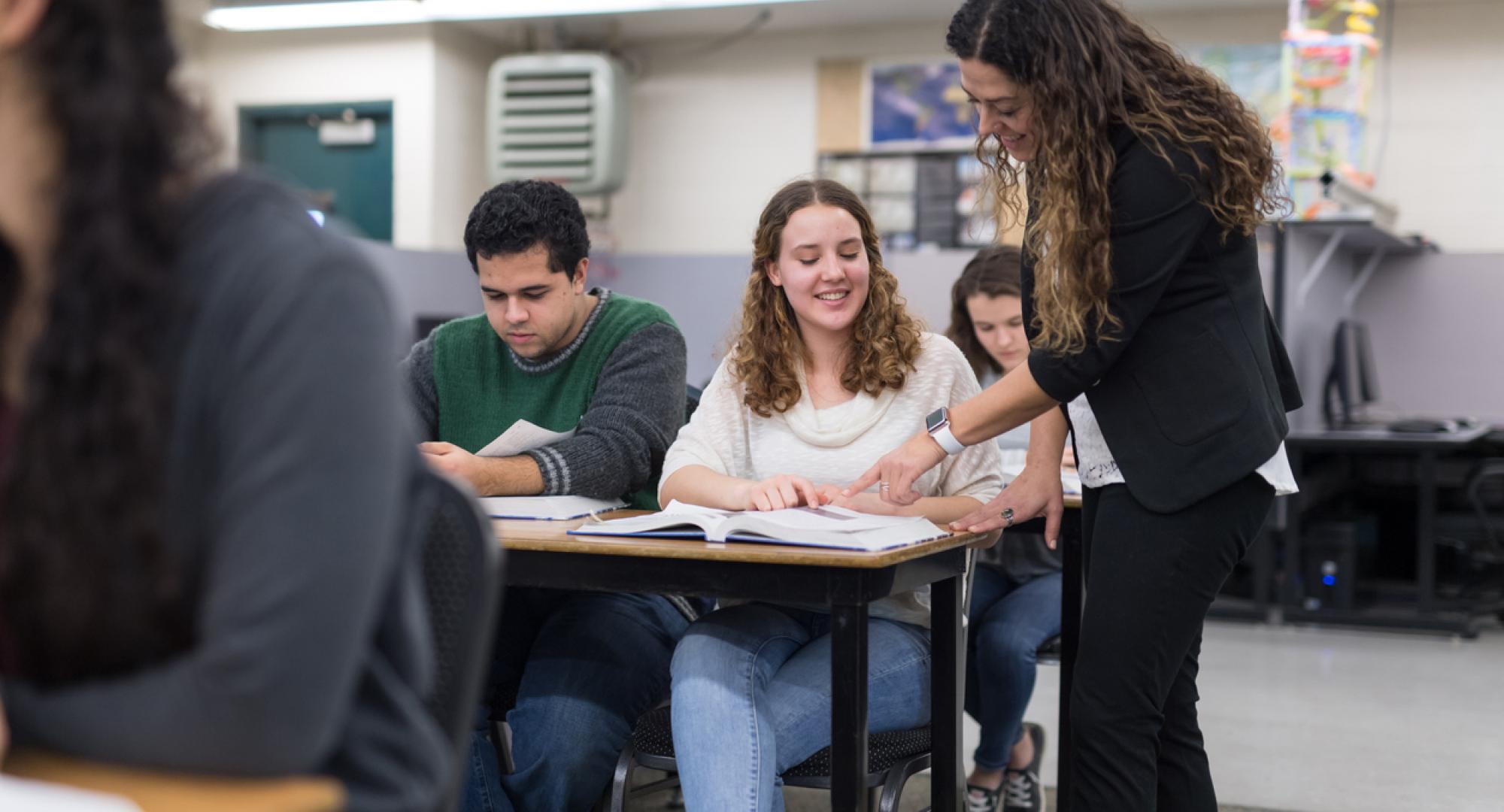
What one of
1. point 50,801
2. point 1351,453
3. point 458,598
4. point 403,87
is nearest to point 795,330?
point 458,598

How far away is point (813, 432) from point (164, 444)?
4.39ft

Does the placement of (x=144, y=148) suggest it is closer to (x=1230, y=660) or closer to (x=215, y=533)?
(x=215, y=533)

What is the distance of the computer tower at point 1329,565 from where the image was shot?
15.3ft

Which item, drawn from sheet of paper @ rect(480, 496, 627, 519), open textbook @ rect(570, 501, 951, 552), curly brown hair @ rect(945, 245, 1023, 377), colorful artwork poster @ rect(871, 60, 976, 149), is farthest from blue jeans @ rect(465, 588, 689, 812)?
colorful artwork poster @ rect(871, 60, 976, 149)

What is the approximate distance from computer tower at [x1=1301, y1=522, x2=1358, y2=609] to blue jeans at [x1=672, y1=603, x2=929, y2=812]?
3366 mm

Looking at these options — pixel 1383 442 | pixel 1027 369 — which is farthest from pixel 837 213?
pixel 1383 442

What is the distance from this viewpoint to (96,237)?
664 millimetres

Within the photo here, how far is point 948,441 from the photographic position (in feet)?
5.64

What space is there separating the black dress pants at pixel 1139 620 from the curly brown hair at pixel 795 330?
0.45 m

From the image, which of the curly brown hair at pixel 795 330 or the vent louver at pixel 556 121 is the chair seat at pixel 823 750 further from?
the vent louver at pixel 556 121

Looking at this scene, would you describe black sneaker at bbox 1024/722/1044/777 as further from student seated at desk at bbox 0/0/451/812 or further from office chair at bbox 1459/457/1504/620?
office chair at bbox 1459/457/1504/620

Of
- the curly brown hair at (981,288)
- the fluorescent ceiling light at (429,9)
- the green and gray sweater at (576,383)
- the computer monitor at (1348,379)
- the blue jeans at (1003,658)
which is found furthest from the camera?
the fluorescent ceiling light at (429,9)

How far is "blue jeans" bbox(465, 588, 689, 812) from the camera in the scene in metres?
1.81

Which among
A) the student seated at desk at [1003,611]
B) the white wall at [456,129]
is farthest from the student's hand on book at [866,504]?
the white wall at [456,129]
